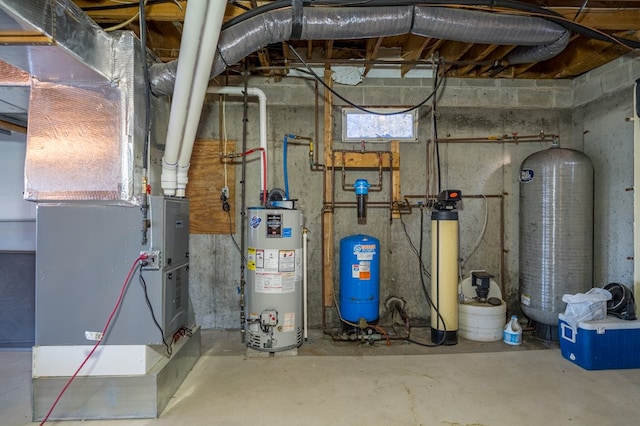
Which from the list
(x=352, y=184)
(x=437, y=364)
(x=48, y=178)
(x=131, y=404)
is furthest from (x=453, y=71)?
(x=131, y=404)

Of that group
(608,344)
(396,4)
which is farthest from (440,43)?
(608,344)

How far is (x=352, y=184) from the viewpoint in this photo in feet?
11.5

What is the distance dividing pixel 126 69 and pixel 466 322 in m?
3.44

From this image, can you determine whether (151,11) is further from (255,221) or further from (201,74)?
(255,221)

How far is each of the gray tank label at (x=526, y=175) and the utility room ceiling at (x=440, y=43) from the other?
1025 mm

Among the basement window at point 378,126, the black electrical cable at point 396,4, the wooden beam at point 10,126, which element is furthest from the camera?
the basement window at point 378,126

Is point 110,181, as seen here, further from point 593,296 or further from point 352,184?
point 593,296

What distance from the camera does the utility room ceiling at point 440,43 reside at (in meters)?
2.33

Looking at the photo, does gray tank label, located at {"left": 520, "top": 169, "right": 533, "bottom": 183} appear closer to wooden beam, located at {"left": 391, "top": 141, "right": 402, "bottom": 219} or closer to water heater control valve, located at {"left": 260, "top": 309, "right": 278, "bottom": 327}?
wooden beam, located at {"left": 391, "top": 141, "right": 402, "bottom": 219}

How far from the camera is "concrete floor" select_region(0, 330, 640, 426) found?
6.62 ft

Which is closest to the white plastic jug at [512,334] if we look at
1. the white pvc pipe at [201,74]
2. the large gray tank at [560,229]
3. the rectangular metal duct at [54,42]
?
the large gray tank at [560,229]

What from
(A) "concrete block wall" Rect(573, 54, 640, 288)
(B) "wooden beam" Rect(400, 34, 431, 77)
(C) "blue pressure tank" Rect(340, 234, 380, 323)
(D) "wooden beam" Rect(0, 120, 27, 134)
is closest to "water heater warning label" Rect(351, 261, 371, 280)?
(C) "blue pressure tank" Rect(340, 234, 380, 323)

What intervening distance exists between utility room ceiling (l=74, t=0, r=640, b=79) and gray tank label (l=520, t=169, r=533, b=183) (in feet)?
3.36

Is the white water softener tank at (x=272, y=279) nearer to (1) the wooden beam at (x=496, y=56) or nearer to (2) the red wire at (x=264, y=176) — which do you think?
(2) the red wire at (x=264, y=176)
